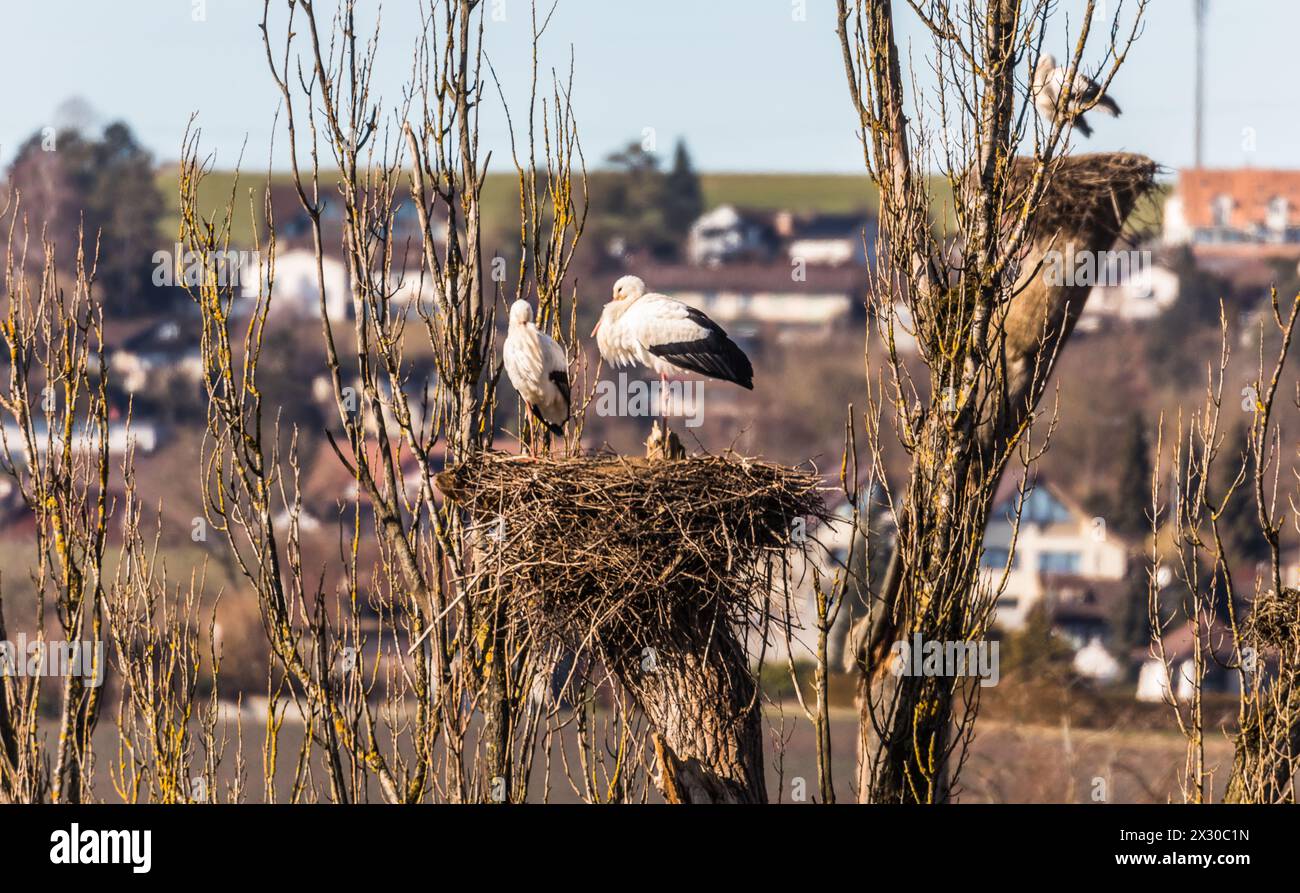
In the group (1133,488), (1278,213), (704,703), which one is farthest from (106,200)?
(704,703)

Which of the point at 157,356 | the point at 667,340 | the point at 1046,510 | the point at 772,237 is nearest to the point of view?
the point at 667,340

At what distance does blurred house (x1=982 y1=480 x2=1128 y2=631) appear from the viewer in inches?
2697

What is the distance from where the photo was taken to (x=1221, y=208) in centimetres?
9969

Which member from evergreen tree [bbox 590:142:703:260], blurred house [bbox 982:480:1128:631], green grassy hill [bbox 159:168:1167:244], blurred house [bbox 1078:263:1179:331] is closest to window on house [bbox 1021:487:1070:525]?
blurred house [bbox 982:480:1128:631]

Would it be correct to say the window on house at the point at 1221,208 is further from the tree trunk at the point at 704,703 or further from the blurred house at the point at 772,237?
the tree trunk at the point at 704,703

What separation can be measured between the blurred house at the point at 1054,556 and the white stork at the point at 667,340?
184 feet

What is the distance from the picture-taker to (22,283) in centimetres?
1170

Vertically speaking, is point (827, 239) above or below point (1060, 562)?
above

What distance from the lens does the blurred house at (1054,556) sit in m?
68.5

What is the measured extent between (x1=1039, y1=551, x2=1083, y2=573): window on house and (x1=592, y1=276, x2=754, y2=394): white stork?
198ft

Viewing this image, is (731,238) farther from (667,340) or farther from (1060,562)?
(667,340)

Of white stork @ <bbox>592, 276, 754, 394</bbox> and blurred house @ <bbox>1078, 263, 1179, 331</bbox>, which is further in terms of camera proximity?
blurred house @ <bbox>1078, 263, 1179, 331</bbox>

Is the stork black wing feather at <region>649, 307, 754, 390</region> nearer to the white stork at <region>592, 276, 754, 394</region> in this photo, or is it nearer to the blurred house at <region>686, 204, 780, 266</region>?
the white stork at <region>592, 276, 754, 394</region>

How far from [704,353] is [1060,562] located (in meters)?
61.2
